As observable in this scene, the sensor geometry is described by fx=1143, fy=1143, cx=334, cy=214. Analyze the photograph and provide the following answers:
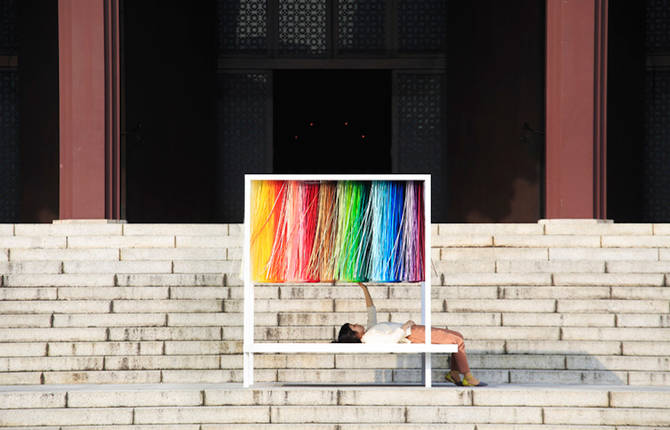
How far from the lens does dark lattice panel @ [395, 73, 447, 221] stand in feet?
59.4

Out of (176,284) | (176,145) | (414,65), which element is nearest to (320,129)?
(414,65)

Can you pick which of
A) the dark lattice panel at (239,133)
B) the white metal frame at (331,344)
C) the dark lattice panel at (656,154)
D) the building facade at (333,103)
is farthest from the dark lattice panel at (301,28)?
the white metal frame at (331,344)

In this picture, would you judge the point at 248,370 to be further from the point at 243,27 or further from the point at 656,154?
the point at 243,27

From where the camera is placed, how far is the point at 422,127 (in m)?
18.2

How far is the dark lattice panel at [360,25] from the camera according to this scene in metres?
18.2

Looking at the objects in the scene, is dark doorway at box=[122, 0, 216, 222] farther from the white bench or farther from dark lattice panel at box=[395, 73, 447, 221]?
the white bench

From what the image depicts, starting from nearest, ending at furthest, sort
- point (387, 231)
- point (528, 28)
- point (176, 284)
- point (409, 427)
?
point (409, 427) → point (387, 231) → point (176, 284) → point (528, 28)

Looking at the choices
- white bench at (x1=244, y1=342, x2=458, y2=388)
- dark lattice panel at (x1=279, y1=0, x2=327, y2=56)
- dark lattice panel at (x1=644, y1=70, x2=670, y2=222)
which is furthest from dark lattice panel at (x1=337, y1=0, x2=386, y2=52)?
white bench at (x1=244, y1=342, x2=458, y2=388)

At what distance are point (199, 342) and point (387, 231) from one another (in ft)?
6.88

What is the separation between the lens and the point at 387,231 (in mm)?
7945

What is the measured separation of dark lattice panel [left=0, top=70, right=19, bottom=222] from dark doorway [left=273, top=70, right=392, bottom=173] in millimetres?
4057

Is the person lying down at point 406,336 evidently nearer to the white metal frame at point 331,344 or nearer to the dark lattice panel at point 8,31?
the white metal frame at point 331,344

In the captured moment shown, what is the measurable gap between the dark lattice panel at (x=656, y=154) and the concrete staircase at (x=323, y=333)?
20.9ft

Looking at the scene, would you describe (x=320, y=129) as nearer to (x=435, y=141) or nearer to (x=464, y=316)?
(x=435, y=141)
